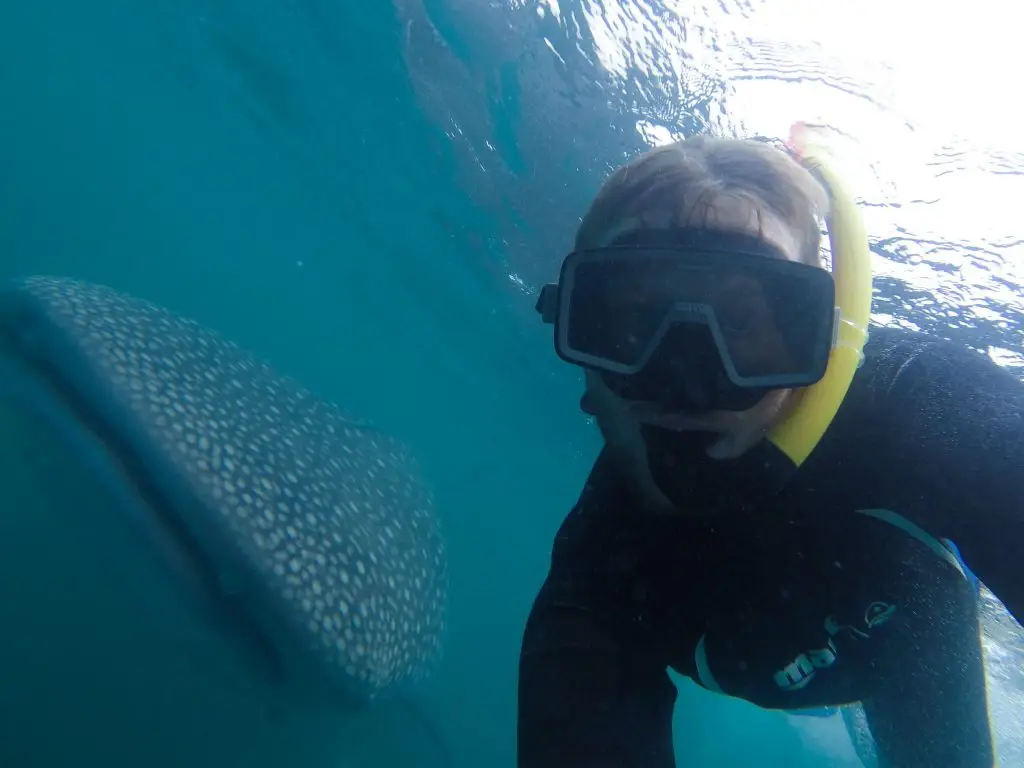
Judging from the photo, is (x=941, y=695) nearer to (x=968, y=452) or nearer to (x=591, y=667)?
(x=968, y=452)

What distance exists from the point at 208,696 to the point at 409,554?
13.3ft

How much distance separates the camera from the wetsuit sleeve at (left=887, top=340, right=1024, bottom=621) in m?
1.79

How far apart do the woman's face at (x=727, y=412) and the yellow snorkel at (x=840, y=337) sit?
7 cm

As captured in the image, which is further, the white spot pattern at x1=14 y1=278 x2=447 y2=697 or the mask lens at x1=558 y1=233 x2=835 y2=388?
the white spot pattern at x1=14 y1=278 x2=447 y2=697

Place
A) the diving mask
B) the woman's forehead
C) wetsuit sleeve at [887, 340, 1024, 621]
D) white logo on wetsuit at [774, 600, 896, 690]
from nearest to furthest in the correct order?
wetsuit sleeve at [887, 340, 1024, 621], the diving mask, the woman's forehead, white logo on wetsuit at [774, 600, 896, 690]

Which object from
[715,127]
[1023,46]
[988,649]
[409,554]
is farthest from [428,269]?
[988,649]

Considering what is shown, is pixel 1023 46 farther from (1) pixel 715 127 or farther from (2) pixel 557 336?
(2) pixel 557 336

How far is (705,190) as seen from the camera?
212cm

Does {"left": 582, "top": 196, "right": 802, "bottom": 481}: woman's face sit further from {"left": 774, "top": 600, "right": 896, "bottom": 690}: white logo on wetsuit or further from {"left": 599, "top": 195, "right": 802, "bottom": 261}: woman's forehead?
{"left": 774, "top": 600, "right": 896, "bottom": 690}: white logo on wetsuit

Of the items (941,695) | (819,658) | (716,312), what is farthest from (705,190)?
(941,695)

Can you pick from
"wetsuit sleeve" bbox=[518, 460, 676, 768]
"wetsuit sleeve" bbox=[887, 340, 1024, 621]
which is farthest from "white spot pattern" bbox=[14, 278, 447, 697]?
"wetsuit sleeve" bbox=[887, 340, 1024, 621]

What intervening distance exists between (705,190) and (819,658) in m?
2.01

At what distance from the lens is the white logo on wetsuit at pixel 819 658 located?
241 centimetres

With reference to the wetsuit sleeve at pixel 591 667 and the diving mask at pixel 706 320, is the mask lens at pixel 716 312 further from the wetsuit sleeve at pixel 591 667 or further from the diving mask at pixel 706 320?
the wetsuit sleeve at pixel 591 667
